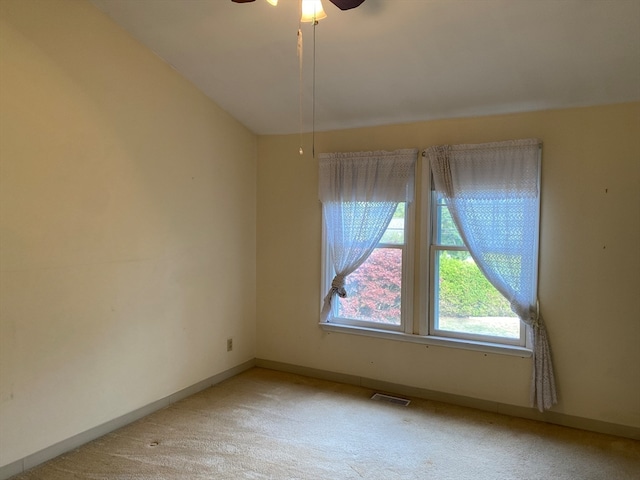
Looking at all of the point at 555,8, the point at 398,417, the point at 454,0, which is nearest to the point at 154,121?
the point at 454,0

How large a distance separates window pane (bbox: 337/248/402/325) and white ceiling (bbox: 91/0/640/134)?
1.19 metres

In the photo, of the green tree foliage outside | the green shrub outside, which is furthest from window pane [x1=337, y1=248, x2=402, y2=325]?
the green shrub outside

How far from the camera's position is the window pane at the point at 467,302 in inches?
130

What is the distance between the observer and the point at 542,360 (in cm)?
304

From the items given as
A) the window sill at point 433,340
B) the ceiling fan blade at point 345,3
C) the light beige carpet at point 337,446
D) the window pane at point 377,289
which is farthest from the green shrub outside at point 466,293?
the ceiling fan blade at point 345,3

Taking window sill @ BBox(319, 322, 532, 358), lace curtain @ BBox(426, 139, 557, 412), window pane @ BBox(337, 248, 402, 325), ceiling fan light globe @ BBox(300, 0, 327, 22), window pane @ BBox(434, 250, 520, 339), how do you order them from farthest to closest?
1. window pane @ BBox(337, 248, 402, 325)
2. window pane @ BBox(434, 250, 520, 339)
3. window sill @ BBox(319, 322, 532, 358)
4. lace curtain @ BBox(426, 139, 557, 412)
5. ceiling fan light globe @ BBox(300, 0, 327, 22)

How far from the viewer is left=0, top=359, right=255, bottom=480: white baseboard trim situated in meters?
2.39

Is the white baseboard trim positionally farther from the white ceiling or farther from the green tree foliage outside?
the white ceiling

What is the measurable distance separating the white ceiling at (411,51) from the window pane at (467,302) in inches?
46.6

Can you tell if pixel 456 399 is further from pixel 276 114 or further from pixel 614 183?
pixel 276 114

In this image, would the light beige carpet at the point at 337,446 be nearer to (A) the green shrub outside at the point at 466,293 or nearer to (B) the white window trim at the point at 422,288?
(B) the white window trim at the point at 422,288

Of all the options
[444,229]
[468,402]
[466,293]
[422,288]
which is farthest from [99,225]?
[468,402]

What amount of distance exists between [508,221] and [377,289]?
1.22 metres

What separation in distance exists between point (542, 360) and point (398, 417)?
1.11 metres
